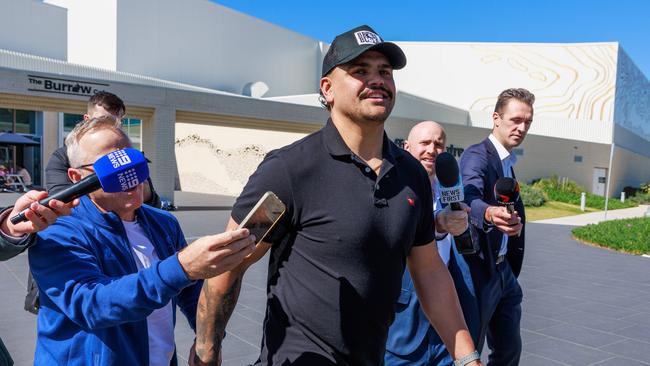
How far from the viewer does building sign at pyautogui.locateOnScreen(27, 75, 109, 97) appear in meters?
15.6

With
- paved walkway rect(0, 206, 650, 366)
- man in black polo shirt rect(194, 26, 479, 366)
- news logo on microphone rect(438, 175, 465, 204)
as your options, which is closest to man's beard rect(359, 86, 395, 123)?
man in black polo shirt rect(194, 26, 479, 366)

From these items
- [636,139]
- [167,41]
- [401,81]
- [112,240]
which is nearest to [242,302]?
[112,240]

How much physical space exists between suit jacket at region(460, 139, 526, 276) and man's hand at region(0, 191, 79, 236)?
7.34ft

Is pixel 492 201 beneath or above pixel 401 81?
beneath

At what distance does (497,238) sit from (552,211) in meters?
24.2

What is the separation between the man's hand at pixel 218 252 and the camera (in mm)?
1308

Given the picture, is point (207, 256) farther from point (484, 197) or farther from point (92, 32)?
point (92, 32)

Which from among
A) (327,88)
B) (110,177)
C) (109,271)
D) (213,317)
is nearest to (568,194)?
(327,88)

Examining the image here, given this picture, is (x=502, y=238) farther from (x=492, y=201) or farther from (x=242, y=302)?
(x=242, y=302)

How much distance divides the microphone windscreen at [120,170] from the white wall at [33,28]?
26.7m

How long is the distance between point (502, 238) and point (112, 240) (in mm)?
2317

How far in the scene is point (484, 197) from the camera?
3.35 m

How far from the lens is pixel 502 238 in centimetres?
336

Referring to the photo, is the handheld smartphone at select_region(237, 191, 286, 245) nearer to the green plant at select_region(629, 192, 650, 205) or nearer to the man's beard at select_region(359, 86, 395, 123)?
the man's beard at select_region(359, 86, 395, 123)
